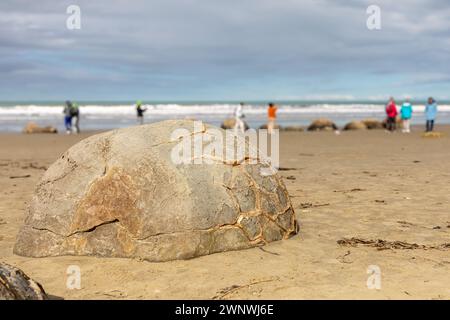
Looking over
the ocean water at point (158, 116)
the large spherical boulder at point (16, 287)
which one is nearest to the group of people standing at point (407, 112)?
the ocean water at point (158, 116)

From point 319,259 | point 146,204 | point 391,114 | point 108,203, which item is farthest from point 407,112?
point 108,203

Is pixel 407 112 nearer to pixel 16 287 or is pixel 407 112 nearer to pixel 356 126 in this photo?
pixel 356 126

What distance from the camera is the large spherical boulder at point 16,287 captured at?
336 centimetres

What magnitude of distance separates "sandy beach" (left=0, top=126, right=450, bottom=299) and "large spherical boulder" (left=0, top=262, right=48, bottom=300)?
57 cm

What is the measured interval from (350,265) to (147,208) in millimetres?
1948

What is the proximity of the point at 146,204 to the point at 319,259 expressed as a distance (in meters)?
1.72

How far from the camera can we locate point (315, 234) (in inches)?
237

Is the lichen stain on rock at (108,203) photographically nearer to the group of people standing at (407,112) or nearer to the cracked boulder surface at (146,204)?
the cracked boulder surface at (146,204)

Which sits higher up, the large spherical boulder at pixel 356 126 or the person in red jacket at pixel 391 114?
the person in red jacket at pixel 391 114

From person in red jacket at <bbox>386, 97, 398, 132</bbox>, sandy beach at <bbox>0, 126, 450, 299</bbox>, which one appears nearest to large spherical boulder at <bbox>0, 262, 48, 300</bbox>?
sandy beach at <bbox>0, 126, 450, 299</bbox>

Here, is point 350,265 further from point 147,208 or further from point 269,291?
point 147,208

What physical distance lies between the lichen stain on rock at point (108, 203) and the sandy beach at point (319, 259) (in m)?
0.35

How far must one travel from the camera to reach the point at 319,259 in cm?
507
